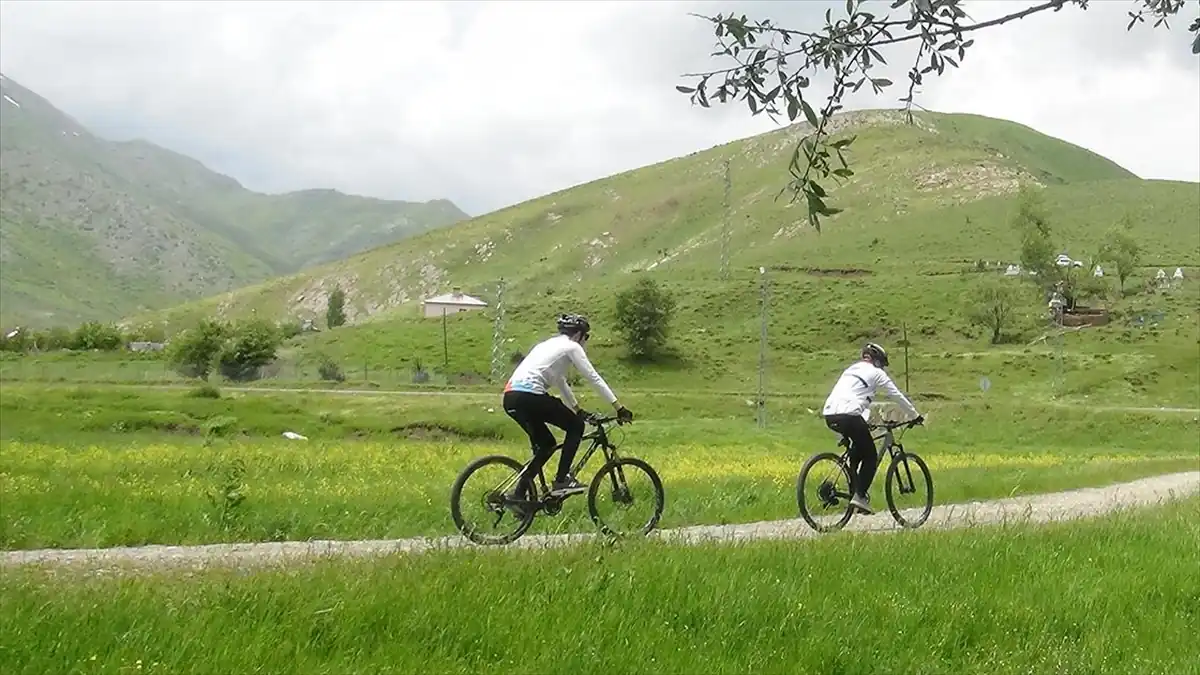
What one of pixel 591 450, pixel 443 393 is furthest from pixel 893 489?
pixel 443 393

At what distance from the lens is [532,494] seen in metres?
11.4

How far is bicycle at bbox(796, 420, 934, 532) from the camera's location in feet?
42.0

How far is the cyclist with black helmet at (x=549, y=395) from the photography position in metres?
10.9

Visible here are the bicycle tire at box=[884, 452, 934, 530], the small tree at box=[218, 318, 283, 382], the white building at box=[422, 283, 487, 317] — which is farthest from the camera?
the white building at box=[422, 283, 487, 317]

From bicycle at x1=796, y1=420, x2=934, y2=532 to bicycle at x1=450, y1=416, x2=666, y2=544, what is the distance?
211 centimetres

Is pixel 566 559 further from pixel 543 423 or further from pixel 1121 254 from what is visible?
pixel 1121 254

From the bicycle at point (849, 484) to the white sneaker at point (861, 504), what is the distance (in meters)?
0.10

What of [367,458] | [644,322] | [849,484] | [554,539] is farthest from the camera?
[644,322]

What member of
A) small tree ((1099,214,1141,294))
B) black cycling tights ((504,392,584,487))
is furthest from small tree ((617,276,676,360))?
black cycling tights ((504,392,584,487))

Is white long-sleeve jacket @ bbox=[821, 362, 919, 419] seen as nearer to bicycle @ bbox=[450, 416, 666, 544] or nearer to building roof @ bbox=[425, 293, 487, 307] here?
bicycle @ bbox=[450, 416, 666, 544]

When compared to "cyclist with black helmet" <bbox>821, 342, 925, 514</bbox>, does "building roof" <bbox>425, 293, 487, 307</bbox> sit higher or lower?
higher

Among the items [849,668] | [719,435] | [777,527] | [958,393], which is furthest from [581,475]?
[958,393]

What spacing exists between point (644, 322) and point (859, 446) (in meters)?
76.6

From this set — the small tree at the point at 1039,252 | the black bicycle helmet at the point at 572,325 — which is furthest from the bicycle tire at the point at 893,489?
the small tree at the point at 1039,252
